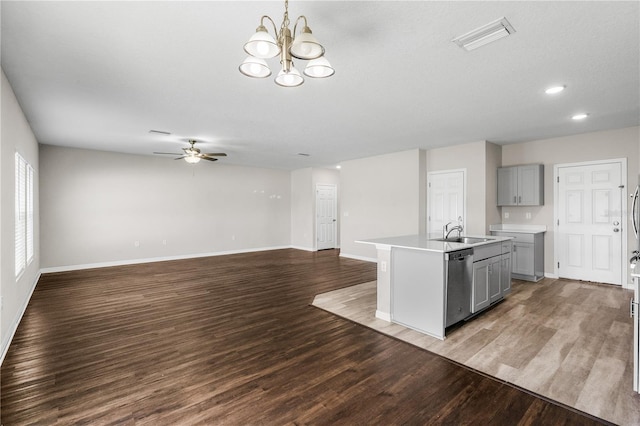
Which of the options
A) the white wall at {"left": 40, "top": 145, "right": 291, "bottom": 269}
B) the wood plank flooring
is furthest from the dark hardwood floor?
the white wall at {"left": 40, "top": 145, "right": 291, "bottom": 269}

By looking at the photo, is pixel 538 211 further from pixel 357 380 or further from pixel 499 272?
pixel 357 380

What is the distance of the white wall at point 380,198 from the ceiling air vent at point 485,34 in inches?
169

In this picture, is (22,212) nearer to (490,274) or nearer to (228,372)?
(228,372)

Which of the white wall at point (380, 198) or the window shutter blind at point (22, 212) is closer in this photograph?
the window shutter blind at point (22, 212)

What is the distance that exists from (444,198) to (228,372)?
5.51 m

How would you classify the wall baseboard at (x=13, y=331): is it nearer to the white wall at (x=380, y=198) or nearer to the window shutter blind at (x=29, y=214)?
the window shutter blind at (x=29, y=214)

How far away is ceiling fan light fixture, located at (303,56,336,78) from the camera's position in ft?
6.28

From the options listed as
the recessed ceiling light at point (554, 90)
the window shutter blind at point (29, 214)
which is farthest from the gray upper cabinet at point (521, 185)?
the window shutter blind at point (29, 214)

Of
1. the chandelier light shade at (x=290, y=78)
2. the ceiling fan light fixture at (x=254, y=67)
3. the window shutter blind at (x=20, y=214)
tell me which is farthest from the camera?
the window shutter blind at (x=20, y=214)

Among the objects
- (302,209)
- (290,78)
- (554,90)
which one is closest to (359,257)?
(302,209)

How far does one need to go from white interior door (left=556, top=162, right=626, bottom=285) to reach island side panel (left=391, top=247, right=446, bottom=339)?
4054 millimetres

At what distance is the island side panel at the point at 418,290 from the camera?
3094 millimetres

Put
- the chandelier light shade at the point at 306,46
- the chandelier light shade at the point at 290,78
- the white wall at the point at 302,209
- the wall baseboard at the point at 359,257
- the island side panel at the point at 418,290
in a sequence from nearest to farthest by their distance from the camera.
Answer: the chandelier light shade at the point at 306,46 → the chandelier light shade at the point at 290,78 → the island side panel at the point at 418,290 → the wall baseboard at the point at 359,257 → the white wall at the point at 302,209

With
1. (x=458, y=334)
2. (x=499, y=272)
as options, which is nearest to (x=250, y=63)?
(x=458, y=334)
